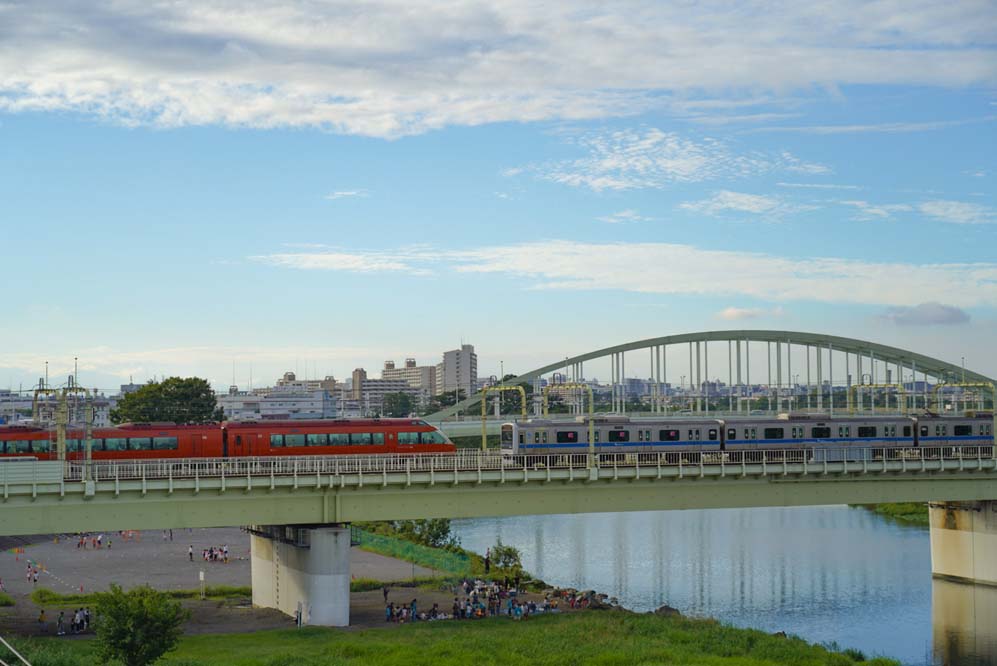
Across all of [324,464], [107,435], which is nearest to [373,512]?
[324,464]

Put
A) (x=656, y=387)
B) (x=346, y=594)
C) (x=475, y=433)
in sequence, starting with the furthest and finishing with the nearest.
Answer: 1. (x=656, y=387)
2. (x=475, y=433)
3. (x=346, y=594)

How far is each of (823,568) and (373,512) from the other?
37.9 metres

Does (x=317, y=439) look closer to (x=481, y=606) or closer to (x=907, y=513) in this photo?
(x=481, y=606)

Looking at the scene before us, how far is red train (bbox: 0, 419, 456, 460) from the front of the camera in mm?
58688

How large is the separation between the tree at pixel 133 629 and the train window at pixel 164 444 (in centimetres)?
1912

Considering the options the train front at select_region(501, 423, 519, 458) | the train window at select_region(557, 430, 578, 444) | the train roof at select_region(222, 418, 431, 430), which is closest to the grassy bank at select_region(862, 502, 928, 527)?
the train window at select_region(557, 430, 578, 444)

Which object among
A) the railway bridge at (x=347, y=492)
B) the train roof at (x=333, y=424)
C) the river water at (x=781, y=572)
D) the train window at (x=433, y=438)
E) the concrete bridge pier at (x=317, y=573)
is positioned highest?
the train roof at (x=333, y=424)

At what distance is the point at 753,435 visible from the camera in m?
72.1

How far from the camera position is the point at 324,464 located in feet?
185

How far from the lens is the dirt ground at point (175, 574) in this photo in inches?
2221

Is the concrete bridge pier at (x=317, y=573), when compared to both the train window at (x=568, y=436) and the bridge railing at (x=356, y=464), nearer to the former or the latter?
the bridge railing at (x=356, y=464)

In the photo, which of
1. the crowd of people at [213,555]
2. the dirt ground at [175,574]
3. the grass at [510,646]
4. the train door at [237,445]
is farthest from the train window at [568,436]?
the crowd of people at [213,555]

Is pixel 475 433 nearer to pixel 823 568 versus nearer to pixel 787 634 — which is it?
pixel 823 568

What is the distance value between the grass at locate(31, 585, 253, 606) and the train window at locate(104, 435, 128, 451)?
330 inches
